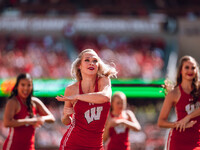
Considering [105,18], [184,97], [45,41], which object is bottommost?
[184,97]

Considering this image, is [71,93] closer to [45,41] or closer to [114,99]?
[114,99]

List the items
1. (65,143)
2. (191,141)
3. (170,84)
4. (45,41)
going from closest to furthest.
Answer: (65,143) → (191,141) → (170,84) → (45,41)

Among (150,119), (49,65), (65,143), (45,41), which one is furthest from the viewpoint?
(45,41)

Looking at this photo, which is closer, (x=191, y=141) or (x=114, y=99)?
(x=191, y=141)

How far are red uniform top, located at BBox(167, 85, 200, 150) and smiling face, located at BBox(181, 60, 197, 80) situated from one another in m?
0.19

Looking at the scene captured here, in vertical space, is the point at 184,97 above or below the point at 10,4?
below

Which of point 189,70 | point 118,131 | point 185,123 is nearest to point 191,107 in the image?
point 185,123

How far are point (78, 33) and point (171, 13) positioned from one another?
457 centimetres

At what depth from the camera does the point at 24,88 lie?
16.0 ft

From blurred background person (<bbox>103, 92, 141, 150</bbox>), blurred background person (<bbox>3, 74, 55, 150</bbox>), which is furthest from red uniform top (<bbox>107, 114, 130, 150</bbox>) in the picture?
blurred background person (<bbox>3, 74, 55, 150</bbox>)

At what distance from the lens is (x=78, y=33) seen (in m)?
16.6

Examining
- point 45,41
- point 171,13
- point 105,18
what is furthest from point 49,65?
point 171,13

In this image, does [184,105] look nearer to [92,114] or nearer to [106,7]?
[92,114]

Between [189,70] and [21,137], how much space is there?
7.84 feet
